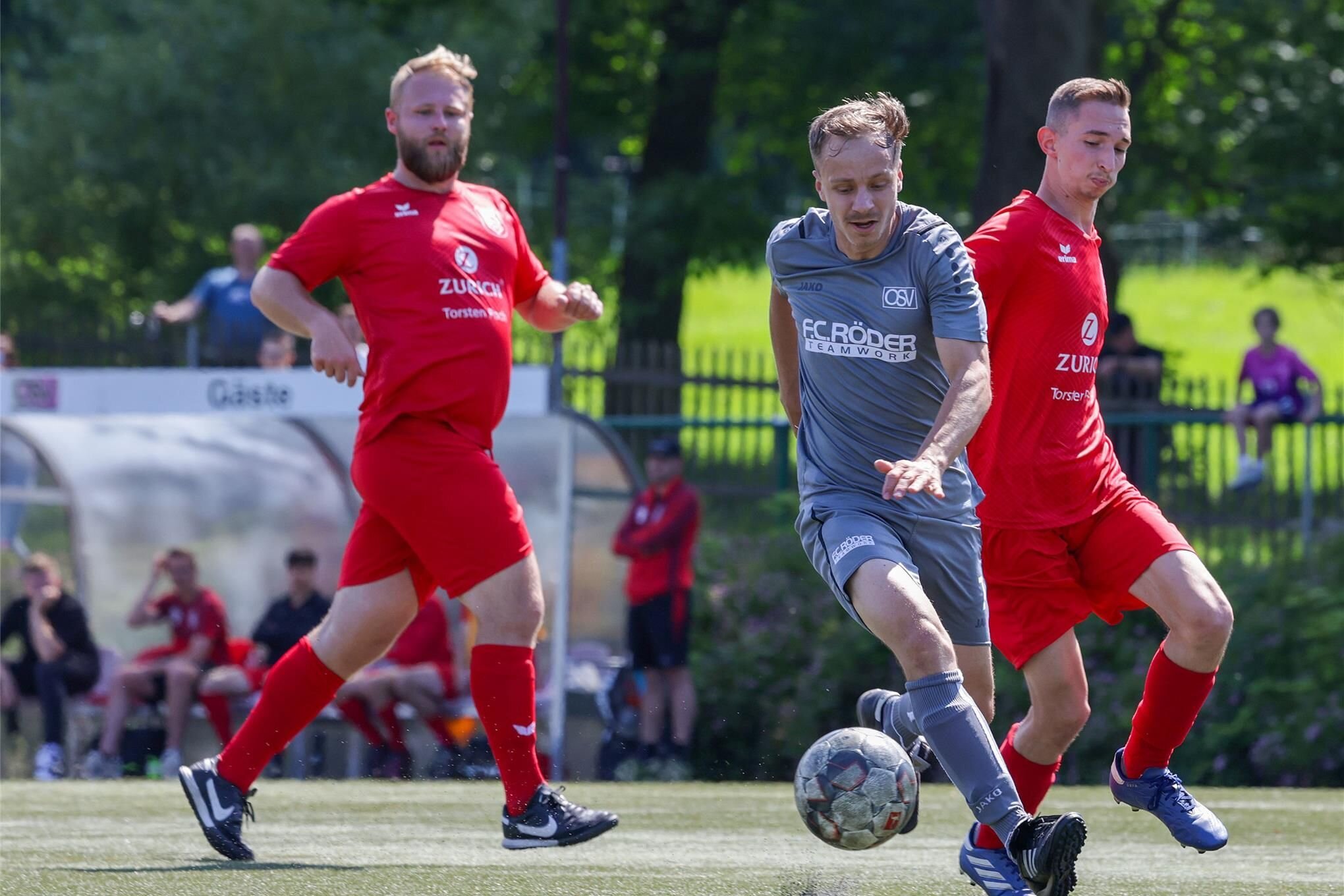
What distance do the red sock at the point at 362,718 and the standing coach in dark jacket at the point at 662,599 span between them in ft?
4.98

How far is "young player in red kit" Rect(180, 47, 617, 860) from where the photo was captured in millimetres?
6410

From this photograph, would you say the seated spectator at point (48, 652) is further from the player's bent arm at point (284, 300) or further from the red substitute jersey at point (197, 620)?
the player's bent arm at point (284, 300)

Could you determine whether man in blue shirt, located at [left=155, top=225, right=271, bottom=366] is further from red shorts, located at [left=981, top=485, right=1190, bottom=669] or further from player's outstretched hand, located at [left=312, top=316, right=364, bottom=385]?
red shorts, located at [left=981, top=485, right=1190, bottom=669]

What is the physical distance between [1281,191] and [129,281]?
12.5 meters

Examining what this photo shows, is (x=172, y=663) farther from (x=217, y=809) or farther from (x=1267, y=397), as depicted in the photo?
(x=1267, y=397)

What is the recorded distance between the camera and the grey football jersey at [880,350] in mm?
5574

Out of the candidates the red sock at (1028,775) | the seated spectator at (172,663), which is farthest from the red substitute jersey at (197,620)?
the red sock at (1028,775)

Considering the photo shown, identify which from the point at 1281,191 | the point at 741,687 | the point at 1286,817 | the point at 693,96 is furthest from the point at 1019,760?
the point at 693,96

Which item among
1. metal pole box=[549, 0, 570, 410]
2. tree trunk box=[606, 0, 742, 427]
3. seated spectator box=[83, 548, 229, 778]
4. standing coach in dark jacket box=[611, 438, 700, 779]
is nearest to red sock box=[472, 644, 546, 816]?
standing coach in dark jacket box=[611, 438, 700, 779]

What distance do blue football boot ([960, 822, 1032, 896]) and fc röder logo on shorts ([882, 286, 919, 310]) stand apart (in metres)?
1.33

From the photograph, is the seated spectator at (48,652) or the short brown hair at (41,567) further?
the short brown hair at (41,567)

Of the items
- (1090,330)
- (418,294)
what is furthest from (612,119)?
(1090,330)

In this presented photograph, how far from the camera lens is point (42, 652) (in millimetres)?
12945

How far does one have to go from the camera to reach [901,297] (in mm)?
5574
